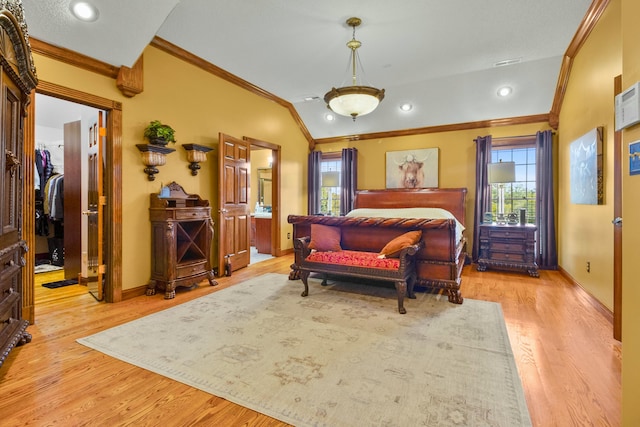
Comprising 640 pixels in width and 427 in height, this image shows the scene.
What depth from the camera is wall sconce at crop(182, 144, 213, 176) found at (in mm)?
4105

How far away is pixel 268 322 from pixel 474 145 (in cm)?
489

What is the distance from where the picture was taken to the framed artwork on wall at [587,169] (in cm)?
316

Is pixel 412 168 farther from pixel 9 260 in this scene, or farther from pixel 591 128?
pixel 9 260

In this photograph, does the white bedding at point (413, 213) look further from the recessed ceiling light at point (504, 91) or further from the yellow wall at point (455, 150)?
the recessed ceiling light at point (504, 91)

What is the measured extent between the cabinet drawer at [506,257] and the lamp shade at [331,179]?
3.20 meters

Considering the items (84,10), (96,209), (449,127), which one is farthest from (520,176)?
(96,209)

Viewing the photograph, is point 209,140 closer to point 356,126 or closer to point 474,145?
point 356,126

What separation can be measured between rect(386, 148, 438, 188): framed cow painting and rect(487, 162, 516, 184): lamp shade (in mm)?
1093

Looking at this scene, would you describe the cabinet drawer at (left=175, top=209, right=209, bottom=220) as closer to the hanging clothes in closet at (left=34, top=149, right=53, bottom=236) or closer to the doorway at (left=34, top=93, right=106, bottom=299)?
the doorway at (left=34, top=93, right=106, bottom=299)

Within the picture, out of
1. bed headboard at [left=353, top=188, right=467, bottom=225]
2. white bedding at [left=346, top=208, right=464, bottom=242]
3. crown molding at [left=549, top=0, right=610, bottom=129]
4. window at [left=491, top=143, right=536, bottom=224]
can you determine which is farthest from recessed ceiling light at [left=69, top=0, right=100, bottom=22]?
window at [left=491, top=143, right=536, bottom=224]

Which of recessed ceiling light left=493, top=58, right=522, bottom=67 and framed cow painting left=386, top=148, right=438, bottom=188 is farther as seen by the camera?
framed cow painting left=386, top=148, right=438, bottom=188

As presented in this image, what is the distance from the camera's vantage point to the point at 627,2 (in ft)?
4.40

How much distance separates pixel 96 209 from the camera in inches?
144

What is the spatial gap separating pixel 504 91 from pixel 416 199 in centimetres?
222
